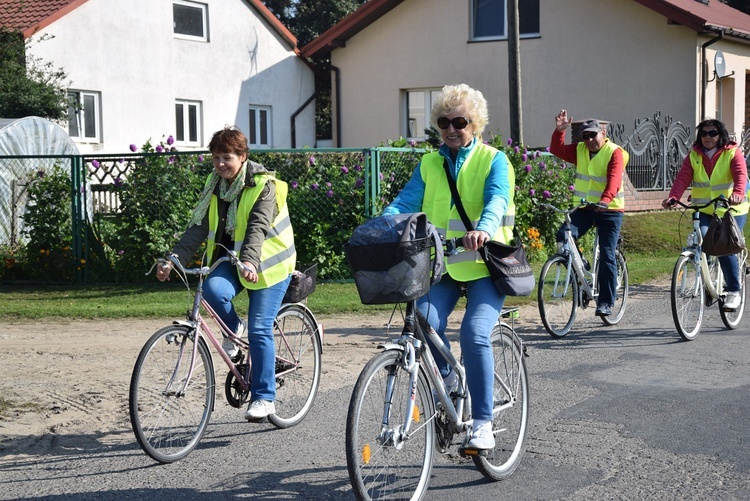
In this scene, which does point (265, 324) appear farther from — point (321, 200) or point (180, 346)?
point (321, 200)

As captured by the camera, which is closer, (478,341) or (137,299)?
(478,341)

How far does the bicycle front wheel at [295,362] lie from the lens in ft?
20.9

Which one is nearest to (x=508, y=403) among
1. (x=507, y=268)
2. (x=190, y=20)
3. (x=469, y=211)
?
(x=507, y=268)

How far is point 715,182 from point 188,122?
20569 mm

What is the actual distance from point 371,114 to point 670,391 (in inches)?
926

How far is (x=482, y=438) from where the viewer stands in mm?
4777

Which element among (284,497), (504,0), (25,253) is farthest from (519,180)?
(504,0)

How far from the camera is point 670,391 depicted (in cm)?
709

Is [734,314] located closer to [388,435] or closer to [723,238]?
[723,238]

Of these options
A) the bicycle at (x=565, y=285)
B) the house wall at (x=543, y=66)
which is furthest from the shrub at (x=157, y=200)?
the house wall at (x=543, y=66)

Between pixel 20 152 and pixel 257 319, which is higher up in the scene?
pixel 20 152

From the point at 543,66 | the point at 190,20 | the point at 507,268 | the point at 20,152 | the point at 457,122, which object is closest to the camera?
the point at 507,268

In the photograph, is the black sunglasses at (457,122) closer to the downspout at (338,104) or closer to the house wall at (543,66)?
the house wall at (543,66)

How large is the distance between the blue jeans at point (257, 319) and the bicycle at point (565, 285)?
392 centimetres
